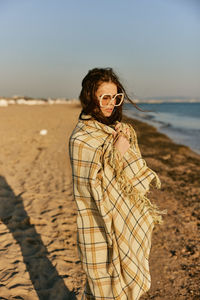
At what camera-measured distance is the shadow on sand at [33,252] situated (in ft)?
9.00

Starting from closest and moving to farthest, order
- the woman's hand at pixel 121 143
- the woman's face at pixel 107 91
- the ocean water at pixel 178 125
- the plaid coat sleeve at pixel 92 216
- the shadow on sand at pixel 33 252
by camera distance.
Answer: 1. the plaid coat sleeve at pixel 92 216
2. the woman's hand at pixel 121 143
3. the woman's face at pixel 107 91
4. the shadow on sand at pixel 33 252
5. the ocean water at pixel 178 125

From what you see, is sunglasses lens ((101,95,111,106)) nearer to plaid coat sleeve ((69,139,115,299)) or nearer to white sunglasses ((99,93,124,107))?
white sunglasses ((99,93,124,107))

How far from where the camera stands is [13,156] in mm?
8195

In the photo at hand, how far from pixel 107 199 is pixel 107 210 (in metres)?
0.07

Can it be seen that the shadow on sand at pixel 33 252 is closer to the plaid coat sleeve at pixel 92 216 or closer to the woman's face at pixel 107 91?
the plaid coat sleeve at pixel 92 216

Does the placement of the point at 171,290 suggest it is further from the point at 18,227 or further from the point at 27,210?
the point at 27,210

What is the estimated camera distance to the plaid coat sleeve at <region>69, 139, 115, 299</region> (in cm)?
155

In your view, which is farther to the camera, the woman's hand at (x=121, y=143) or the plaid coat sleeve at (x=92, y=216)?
the woman's hand at (x=121, y=143)

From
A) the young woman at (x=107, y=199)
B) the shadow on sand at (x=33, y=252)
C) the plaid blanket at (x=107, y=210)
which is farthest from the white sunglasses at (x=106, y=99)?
the shadow on sand at (x=33, y=252)

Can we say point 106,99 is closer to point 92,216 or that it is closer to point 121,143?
point 121,143

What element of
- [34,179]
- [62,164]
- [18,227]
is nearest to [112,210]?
[18,227]

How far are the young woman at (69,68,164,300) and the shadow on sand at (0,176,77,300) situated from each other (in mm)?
1107

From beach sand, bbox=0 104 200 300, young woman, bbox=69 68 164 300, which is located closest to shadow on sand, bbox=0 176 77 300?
beach sand, bbox=0 104 200 300

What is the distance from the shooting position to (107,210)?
159cm
